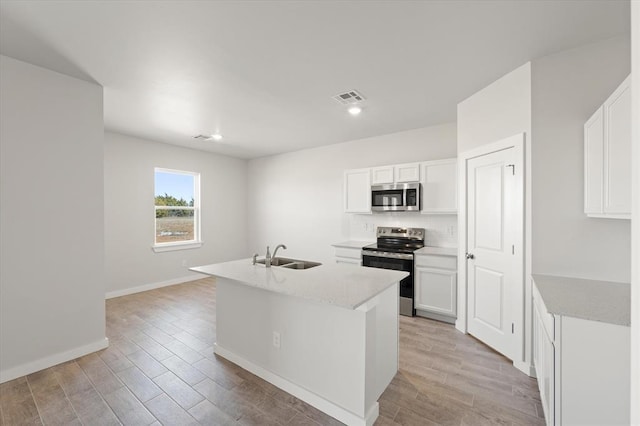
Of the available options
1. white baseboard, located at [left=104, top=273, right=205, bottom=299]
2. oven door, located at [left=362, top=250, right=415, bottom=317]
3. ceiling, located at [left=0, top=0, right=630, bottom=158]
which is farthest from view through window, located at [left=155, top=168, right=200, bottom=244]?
oven door, located at [left=362, top=250, right=415, bottom=317]

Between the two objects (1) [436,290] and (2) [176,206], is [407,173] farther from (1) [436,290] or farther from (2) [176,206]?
(2) [176,206]

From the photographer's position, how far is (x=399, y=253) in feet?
12.5

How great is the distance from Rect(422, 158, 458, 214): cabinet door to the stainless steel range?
56 centimetres

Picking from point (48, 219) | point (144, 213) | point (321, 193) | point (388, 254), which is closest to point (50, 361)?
point (48, 219)

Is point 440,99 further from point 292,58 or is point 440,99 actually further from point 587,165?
point 292,58

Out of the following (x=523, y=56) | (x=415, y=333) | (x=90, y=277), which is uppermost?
(x=523, y=56)

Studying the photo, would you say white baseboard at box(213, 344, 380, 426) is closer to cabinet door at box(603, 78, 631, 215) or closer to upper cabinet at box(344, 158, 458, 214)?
cabinet door at box(603, 78, 631, 215)

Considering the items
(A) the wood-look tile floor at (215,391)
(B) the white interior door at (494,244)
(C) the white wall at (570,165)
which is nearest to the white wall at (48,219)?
(A) the wood-look tile floor at (215,391)

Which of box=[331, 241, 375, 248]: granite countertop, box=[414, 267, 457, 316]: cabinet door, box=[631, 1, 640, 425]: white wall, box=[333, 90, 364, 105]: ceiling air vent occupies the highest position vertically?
box=[333, 90, 364, 105]: ceiling air vent

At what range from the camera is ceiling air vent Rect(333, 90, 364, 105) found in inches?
119

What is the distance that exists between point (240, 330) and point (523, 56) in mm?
3388

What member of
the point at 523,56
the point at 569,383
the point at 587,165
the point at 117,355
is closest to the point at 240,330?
the point at 117,355

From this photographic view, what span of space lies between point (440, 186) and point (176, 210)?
4825mm

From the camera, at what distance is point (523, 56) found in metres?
2.30
